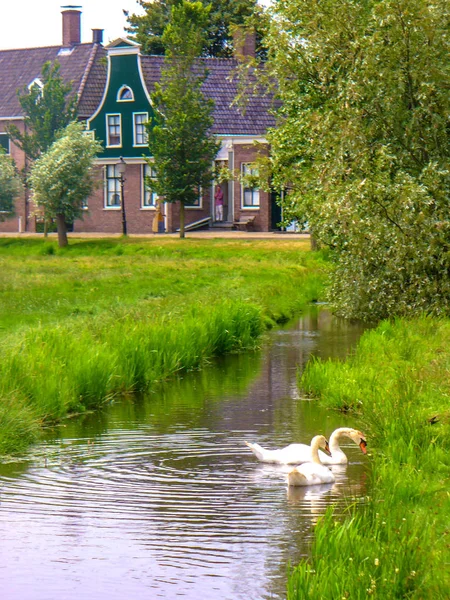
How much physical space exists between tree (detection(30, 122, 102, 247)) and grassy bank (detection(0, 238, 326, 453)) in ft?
28.3

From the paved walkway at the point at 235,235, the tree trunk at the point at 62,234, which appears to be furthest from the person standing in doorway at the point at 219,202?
the tree trunk at the point at 62,234

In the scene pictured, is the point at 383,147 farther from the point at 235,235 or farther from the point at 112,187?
the point at 112,187

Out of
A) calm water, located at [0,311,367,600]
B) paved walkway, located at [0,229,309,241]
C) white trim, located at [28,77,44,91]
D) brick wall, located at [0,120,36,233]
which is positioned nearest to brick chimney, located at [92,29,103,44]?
white trim, located at [28,77,44,91]

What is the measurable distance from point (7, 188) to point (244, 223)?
10.3m

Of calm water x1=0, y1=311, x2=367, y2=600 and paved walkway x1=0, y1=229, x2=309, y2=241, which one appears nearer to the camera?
calm water x1=0, y1=311, x2=367, y2=600

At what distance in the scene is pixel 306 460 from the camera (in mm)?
10359

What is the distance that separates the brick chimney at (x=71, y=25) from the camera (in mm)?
59594

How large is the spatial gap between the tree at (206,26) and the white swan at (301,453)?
4936cm

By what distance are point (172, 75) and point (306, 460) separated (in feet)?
118

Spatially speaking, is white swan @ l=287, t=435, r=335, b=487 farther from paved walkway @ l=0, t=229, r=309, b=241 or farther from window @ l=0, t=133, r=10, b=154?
window @ l=0, t=133, r=10, b=154

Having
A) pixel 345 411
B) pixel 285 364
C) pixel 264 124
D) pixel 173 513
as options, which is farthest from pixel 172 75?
pixel 173 513

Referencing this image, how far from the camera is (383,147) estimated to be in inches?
728

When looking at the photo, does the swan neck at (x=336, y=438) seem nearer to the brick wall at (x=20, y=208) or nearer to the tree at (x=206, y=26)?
the brick wall at (x=20, y=208)

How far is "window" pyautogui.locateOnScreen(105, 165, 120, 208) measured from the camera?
177ft
